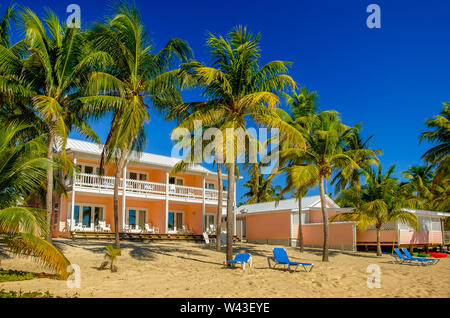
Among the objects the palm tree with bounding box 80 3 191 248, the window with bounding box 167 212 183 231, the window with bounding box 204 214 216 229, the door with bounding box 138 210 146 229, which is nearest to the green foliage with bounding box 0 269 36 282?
the palm tree with bounding box 80 3 191 248

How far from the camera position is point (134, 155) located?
24.6m

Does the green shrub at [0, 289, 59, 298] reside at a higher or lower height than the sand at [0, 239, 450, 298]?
higher

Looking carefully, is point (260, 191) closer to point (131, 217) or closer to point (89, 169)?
point (131, 217)

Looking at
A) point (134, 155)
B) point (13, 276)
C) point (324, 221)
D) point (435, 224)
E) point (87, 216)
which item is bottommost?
point (13, 276)

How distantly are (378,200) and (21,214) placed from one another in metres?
16.7

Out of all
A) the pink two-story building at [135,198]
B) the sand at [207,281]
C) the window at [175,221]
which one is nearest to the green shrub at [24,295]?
the sand at [207,281]

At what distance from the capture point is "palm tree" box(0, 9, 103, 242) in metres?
14.6

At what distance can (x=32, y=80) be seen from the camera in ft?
50.3

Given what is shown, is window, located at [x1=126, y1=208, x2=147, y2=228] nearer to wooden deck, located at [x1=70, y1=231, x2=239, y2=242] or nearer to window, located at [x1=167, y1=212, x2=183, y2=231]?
window, located at [x1=167, y1=212, x2=183, y2=231]

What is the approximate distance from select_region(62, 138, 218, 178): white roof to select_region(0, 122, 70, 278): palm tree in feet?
38.2

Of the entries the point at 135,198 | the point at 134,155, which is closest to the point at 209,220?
the point at 135,198
